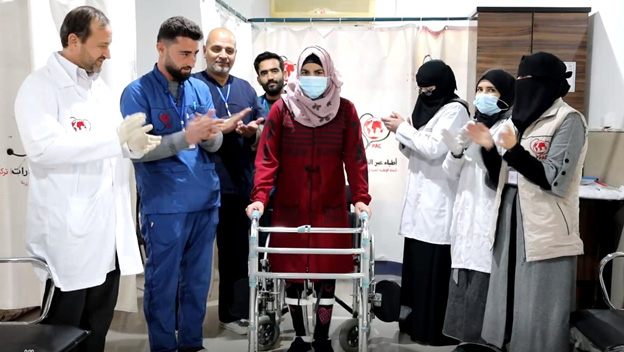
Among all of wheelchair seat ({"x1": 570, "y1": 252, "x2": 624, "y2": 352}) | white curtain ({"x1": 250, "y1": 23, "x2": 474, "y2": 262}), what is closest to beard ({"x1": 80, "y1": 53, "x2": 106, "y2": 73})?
wheelchair seat ({"x1": 570, "y1": 252, "x2": 624, "y2": 352})

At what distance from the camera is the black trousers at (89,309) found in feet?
7.20

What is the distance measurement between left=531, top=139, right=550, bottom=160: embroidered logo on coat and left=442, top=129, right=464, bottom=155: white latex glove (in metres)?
A: 0.41

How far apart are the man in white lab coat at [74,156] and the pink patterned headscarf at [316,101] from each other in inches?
26.7

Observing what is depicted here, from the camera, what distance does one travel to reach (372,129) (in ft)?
15.2

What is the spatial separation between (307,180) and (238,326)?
3.94 feet

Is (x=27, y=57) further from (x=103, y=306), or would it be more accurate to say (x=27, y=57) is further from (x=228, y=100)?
(x=103, y=306)

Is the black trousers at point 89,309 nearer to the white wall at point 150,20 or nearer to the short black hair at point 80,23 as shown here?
the short black hair at point 80,23

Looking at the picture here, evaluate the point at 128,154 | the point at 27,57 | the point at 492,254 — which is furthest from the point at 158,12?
the point at 492,254

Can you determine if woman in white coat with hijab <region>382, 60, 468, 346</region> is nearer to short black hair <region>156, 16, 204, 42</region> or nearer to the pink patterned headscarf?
the pink patterned headscarf

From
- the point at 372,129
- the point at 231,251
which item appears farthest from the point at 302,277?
the point at 372,129

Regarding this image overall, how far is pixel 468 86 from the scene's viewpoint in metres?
4.33

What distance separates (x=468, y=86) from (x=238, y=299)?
2.58 m

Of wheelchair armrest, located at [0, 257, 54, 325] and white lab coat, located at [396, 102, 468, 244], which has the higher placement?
white lab coat, located at [396, 102, 468, 244]

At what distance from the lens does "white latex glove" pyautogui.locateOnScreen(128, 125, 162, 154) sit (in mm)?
2227
